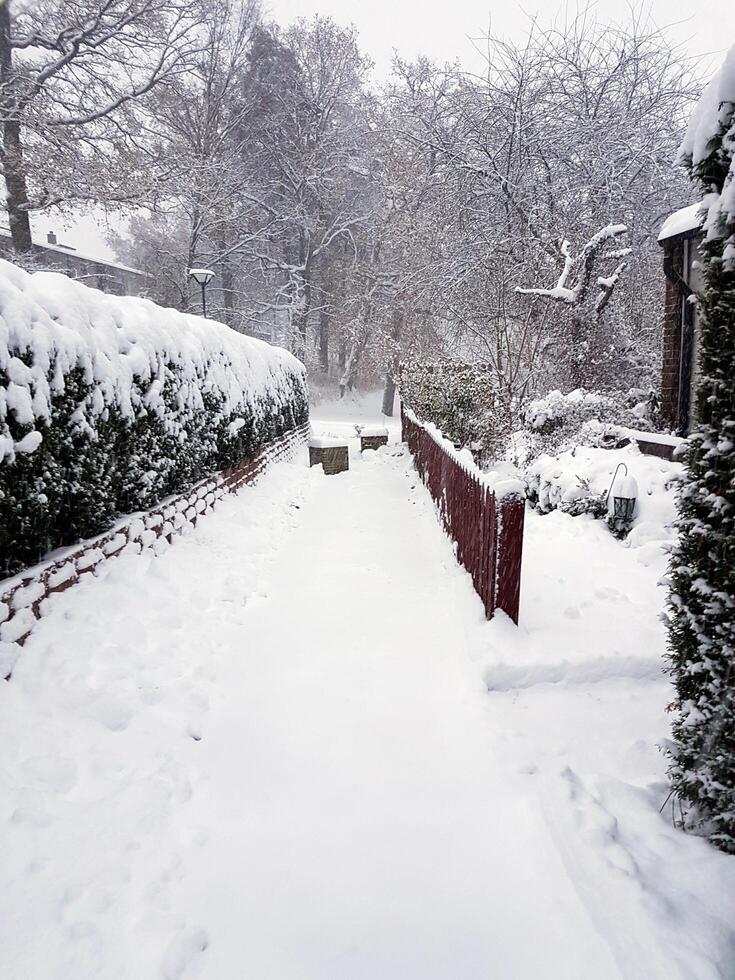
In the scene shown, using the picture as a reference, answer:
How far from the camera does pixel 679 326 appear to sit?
8.75 meters

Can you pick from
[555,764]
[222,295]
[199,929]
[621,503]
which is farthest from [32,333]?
[222,295]

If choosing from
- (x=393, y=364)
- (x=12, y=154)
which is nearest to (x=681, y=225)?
(x=12, y=154)

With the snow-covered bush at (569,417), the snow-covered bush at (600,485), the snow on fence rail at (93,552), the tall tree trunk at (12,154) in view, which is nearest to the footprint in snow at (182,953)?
the snow on fence rail at (93,552)

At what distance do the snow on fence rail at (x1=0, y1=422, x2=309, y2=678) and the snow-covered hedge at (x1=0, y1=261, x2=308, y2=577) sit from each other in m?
0.10

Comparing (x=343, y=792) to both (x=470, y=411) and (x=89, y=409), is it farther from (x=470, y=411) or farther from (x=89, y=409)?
(x=470, y=411)

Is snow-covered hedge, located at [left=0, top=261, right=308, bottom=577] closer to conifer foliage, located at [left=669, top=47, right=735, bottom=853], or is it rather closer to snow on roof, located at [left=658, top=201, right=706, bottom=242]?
conifer foliage, located at [left=669, top=47, right=735, bottom=853]

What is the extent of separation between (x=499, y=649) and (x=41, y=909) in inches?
97.8

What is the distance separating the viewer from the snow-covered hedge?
9.48ft

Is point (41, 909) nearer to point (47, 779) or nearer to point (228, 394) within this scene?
point (47, 779)

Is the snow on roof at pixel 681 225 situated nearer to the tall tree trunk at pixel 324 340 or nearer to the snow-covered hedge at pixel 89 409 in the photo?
the snow-covered hedge at pixel 89 409

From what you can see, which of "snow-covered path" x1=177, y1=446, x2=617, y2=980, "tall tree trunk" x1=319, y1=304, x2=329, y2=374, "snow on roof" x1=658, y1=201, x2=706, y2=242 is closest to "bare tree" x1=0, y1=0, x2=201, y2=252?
"snow on roof" x1=658, y1=201, x2=706, y2=242

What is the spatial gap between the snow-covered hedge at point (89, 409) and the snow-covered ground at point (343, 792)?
0.56 metres

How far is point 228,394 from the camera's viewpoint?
6.87m

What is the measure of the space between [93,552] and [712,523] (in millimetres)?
3494
